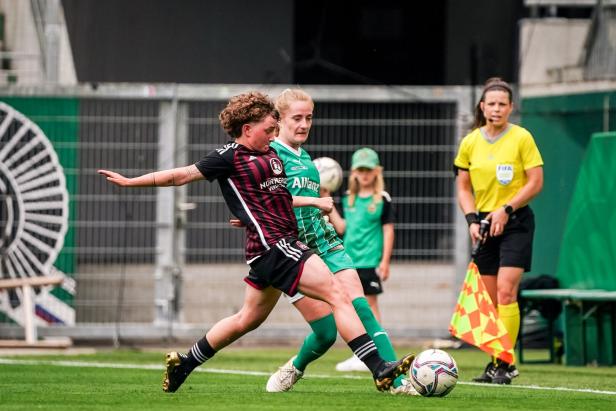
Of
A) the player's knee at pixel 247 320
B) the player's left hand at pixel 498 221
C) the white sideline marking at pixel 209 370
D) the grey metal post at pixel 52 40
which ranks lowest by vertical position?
the white sideline marking at pixel 209 370

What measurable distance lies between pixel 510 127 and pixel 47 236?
236 inches

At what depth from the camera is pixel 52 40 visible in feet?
46.5

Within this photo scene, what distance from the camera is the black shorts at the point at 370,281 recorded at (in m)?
10.9

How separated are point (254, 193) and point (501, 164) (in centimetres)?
240

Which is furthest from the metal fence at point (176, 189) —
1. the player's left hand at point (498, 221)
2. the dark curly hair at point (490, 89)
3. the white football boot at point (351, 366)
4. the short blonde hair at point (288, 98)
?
the short blonde hair at point (288, 98)

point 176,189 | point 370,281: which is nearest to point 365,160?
point 370,281

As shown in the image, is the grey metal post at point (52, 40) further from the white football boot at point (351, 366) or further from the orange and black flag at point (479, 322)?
the orange and black flag at point (479, 322)

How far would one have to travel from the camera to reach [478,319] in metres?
8.83

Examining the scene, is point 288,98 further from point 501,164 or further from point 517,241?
point 517,241

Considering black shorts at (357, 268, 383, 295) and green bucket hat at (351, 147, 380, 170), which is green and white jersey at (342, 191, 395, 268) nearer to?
black shorts at (357, 268, 383, 295)

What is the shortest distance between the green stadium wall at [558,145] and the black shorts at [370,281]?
3086 mm

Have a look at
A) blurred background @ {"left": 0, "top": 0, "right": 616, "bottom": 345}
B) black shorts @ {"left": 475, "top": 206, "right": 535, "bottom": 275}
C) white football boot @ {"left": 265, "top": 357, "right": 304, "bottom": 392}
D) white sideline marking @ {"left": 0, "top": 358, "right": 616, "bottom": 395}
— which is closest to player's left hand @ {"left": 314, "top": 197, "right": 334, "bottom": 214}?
white football boot @ {"left": 265, "top": 357, "right": 304, "bottom": 392}

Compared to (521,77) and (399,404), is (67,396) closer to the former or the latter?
(399,404)

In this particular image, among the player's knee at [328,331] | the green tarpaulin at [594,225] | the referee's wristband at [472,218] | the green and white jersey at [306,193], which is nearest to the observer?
the player's knee at [328,331]
